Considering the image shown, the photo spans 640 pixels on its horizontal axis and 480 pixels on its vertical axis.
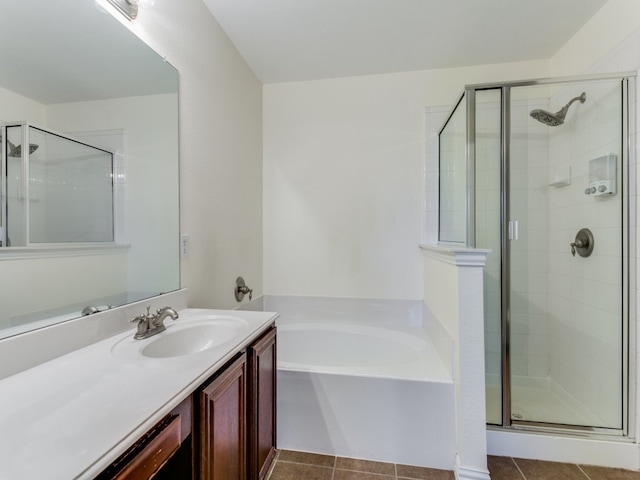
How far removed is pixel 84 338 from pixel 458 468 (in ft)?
5.49

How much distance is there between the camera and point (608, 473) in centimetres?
138

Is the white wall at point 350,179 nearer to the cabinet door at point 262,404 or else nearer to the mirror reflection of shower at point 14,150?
the cabinet door at point 262,404

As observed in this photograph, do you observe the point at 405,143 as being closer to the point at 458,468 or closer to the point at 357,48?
the point at 357,48

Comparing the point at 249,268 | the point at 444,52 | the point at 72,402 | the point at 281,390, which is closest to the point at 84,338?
the point at 72,402

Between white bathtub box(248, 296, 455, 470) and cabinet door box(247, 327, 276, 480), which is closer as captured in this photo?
cabinet door box(247, 327, 276, 480)

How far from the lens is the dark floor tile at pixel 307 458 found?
1.46 m

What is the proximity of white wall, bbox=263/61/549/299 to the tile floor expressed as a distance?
3.66 feet

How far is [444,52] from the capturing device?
79.5 inches

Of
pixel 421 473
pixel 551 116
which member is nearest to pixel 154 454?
pixel 421 473

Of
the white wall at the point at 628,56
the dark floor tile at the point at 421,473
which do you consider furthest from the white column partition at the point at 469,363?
the white wall at the point at 628,56

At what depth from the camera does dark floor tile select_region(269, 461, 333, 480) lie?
4.49 feet

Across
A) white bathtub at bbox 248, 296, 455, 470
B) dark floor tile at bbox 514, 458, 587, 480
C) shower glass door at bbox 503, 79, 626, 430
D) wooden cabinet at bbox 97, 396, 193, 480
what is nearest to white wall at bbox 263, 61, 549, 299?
shower glass door at bbox 503, 79, 626, 430

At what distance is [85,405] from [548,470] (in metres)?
1.99

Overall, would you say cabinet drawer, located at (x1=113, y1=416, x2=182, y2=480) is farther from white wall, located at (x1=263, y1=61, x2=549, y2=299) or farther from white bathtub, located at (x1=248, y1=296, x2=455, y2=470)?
white wall, located at (x1=263, y1=61, x2=549, y2=299)
